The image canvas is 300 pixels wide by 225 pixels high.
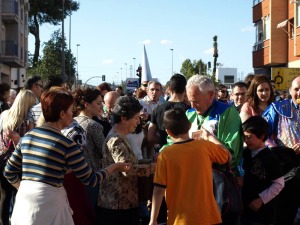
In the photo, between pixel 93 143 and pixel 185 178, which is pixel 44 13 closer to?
pixel 93 143

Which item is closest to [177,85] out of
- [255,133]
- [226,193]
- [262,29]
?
[255,133]

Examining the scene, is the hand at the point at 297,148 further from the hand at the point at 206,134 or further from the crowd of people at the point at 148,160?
the hand at the point at 206,134

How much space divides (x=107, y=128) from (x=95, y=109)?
3.07 ft

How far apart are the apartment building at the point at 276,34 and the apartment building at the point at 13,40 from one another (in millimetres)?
17002

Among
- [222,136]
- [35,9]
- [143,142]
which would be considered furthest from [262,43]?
[222,136]

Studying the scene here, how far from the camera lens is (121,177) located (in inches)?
201

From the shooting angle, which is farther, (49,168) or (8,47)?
(8,47)

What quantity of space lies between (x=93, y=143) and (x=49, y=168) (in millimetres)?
1811

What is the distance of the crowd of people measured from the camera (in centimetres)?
437

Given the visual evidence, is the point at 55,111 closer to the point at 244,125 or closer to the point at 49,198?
the point at 49,198

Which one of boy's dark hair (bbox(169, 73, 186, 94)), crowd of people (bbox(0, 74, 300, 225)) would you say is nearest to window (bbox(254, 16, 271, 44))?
boy's dark hair (bbox(169, 73, 186, 94))

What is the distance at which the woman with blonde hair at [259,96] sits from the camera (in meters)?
6.85

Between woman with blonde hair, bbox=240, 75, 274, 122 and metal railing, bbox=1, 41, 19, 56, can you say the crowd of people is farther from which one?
metal railing, bbox=1, 41, 19, 56

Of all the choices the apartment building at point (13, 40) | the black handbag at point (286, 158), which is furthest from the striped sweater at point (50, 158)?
the apartment building at point (13, 40)
